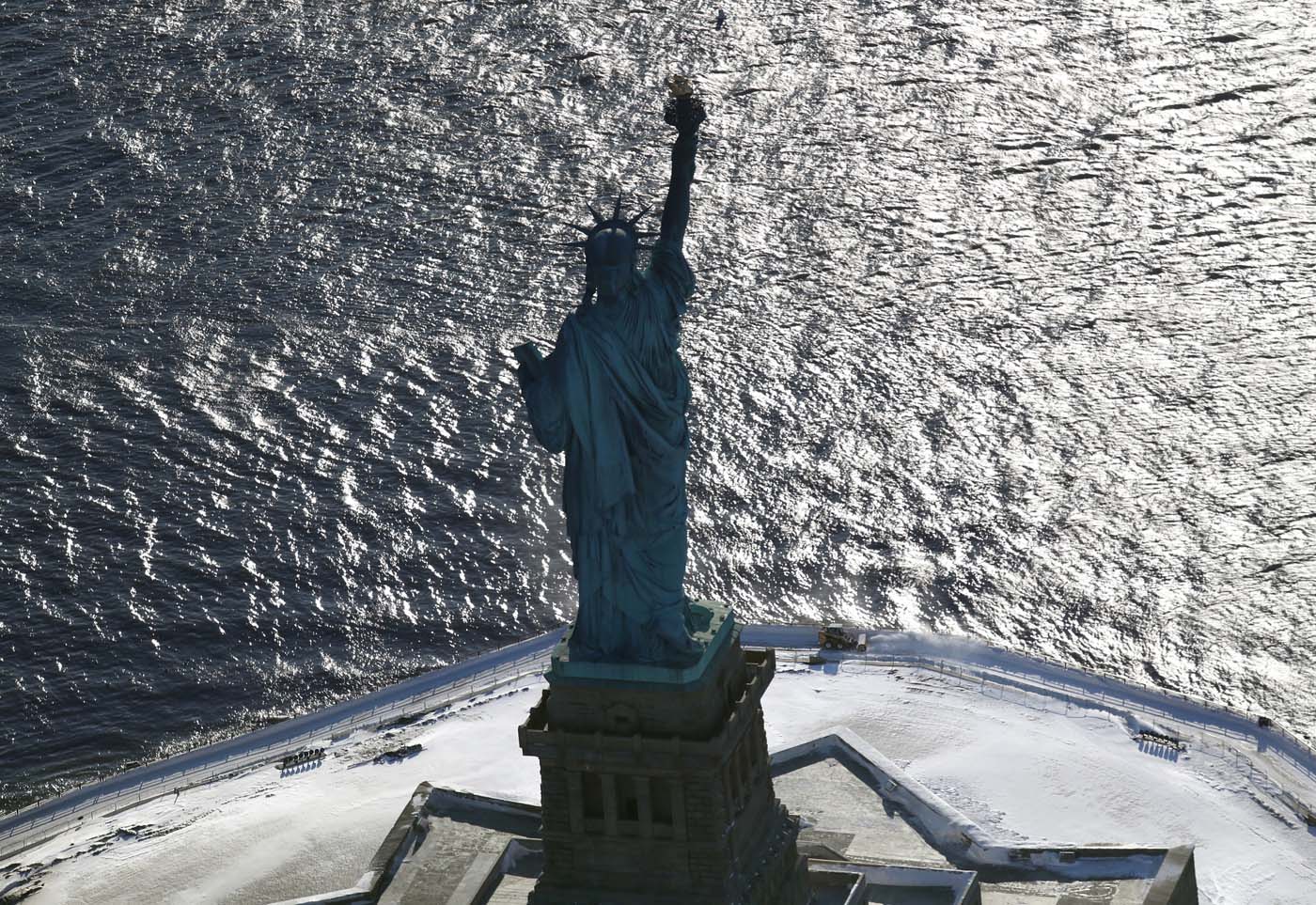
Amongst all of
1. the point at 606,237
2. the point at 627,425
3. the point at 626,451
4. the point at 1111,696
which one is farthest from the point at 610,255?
the point at 1111,696

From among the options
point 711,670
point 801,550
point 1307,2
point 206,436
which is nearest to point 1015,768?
point 711,670

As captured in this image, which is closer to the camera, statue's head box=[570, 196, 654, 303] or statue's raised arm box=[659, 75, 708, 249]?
statue's head box=[570, 196, 654, 303]

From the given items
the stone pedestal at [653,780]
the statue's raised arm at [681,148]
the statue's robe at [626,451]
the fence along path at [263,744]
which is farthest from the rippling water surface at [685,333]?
the statue's raised arm at [681,148]

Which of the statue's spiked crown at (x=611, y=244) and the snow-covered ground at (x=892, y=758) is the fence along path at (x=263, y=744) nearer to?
the snow-covered ground at (x=892, y=758)

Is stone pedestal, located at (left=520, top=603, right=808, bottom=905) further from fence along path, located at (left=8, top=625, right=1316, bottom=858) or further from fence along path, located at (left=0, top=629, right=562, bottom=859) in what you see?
fence along path, located at (left=0, top=629, right=562, bottom=859)

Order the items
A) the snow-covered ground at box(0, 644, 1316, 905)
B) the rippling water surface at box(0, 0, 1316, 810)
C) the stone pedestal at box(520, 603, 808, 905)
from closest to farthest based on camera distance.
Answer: the stone pedestal at box(520, 603, 808, 905)
the snow-covered ground at box(0, 644, 1316, 905)
the rippling water surface at box(0, 0, 1316, 810)

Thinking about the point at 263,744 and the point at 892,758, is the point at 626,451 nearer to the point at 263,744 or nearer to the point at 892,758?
the point at 892,758

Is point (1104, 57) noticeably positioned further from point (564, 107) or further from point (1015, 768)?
point (1015, 768)

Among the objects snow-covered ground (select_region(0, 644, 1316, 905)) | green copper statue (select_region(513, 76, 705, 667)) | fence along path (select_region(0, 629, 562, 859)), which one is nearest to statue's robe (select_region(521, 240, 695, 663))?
green copper statue (select_region(513, 76, 705, 667))
